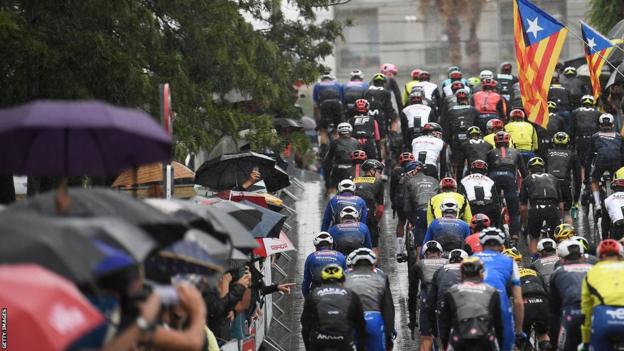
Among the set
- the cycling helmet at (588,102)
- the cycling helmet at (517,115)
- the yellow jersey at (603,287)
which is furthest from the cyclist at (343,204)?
the cycling helmet at (588,102)

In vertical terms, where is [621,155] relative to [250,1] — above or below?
below

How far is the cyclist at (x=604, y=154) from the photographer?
27391 millimetres

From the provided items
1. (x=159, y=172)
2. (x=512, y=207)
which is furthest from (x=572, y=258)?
(x=512, y=207)

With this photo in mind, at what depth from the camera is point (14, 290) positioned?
745cm

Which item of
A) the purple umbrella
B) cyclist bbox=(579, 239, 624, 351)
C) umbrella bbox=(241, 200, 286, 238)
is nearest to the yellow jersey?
cyclist bbox=(579, 239, 624, 351)

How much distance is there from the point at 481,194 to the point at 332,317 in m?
8.46

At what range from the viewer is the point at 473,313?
627 inches

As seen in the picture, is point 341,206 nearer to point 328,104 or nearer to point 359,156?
point 359,156

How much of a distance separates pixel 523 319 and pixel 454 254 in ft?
3.73

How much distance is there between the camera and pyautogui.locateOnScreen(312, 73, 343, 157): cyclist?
33938 mm

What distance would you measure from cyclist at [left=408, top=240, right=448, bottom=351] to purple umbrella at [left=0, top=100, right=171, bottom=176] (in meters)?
9.53

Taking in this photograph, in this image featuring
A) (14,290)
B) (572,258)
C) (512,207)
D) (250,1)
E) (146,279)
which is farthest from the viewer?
(250,1)

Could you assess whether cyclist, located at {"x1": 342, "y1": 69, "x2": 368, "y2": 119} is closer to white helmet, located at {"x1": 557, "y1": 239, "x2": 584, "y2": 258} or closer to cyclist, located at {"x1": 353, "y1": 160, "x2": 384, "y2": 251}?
cyclist, located at {"x1": 353, "y1": 160, "x2": 384, "y2": 251}

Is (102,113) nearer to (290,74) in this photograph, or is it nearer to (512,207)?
(512,207)
